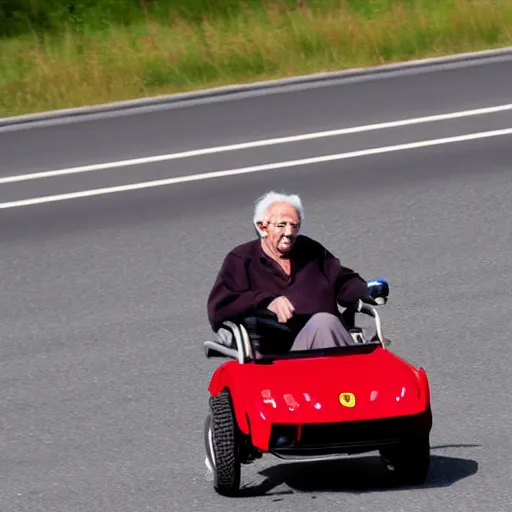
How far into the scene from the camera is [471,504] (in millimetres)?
7211

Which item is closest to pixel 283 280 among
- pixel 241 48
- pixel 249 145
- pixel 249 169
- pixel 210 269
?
pixel 210 269

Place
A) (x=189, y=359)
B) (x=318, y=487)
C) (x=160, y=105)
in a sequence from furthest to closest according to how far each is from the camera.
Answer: (x=160, y=105), (x=189, y=359), (x=318, y=487)

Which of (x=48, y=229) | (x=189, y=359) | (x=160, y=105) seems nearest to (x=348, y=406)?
(x=189, y=359)

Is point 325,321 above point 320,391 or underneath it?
above

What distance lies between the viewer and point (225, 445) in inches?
292

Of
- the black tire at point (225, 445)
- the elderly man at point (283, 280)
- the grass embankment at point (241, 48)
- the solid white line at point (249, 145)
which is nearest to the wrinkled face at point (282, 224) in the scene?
the elderly man at point (283, 280)

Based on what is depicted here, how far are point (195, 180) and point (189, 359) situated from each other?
4.30 metres

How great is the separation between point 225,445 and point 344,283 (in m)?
1.16

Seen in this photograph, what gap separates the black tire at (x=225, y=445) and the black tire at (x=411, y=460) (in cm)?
70

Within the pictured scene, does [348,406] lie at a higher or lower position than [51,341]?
higher

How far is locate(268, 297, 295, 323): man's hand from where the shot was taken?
7.84 metres

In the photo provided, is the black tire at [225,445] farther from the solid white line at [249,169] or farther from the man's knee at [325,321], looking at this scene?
the solid white line at [249,169]

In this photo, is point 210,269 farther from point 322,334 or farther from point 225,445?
point 225,445

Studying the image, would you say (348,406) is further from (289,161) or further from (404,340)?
(289,161)
